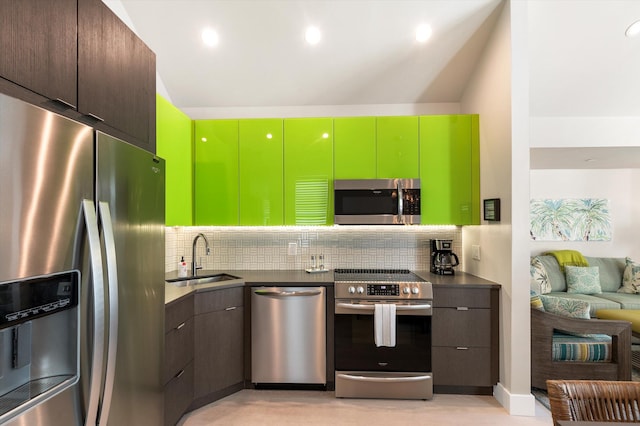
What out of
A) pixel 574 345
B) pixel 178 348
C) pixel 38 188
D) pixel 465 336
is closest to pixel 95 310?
pixel 38 188

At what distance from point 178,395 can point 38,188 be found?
73.1 inches

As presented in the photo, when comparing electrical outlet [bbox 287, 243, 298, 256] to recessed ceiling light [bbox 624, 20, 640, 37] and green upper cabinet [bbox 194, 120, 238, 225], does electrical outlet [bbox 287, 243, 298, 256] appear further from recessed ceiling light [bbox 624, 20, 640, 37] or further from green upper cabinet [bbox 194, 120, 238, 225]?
recessed ceiling light [bbox 624, 20, 640, 37]

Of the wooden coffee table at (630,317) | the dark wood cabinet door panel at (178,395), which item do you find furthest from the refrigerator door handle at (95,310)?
the wooden coffee table at (630,317)

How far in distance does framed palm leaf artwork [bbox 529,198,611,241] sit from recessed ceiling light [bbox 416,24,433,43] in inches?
142

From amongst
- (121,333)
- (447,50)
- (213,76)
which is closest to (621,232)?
(447,50)

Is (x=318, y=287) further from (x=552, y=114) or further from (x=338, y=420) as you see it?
(x=552, y=114)

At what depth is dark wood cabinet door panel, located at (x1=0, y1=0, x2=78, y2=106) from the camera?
105 centimetres

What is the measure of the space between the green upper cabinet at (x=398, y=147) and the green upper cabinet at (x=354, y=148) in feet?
0.22

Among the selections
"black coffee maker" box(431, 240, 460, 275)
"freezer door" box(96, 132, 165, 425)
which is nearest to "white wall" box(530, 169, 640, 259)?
"black coffee maker" box(431, 240, 460, 275)

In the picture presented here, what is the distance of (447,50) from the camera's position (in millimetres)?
3125

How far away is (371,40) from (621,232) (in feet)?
16.4

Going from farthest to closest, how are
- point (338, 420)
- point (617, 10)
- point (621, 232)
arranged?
point (621, 232) → point (617, 10) → point (338, 420)

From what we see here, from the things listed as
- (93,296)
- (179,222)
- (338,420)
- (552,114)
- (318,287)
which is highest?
(552,114)

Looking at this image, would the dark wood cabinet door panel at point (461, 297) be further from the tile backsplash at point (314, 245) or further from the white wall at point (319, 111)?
the white wall at point (319, 111)
